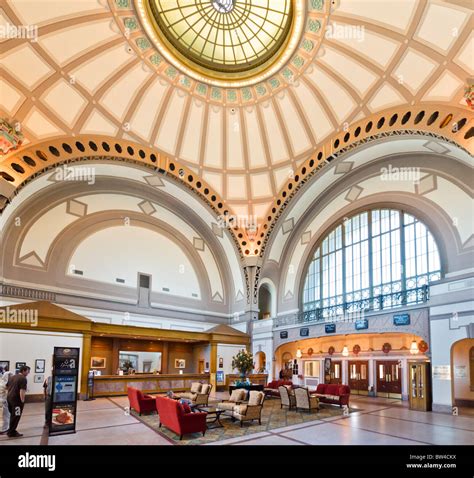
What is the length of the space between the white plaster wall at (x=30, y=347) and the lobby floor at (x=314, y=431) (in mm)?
2494

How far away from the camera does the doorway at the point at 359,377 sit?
18.5m

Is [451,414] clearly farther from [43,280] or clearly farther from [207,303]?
[43,280]

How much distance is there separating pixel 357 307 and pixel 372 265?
205 cm

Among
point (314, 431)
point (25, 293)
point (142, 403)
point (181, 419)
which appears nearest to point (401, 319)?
point (314, 431)

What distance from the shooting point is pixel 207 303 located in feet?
73.4

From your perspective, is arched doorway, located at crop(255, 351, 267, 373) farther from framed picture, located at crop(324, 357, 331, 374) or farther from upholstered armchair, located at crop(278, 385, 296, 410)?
upholstered armchair, located at crop(278, 385, 296, 410)

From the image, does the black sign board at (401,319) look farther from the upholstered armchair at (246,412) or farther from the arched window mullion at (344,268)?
the upholstered armchair at (246,412)

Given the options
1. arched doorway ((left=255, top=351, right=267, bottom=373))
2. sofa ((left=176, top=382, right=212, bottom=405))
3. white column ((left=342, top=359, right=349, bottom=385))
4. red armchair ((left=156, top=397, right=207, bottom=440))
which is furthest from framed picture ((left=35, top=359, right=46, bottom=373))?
white column ((left=342, top=359, right=349, bottom=385))

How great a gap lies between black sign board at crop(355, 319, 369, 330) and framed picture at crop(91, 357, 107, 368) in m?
11.6

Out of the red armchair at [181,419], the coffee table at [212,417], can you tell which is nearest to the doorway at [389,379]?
the coffee table at [212,417]

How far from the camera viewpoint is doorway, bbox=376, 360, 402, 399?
17083 millimetres
